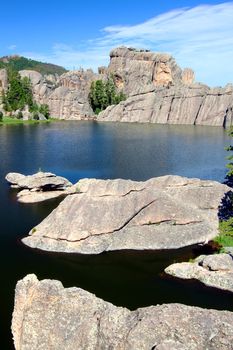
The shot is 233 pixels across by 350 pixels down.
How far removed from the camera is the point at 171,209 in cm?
4188

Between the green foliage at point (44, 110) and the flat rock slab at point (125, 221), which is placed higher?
the green foliage at point (44, 110)

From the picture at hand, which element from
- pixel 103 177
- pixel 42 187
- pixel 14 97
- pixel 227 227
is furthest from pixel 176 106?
pixel 227 227

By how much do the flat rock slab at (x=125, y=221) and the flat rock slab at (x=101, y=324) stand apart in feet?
54.2

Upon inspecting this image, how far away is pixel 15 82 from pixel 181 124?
8201 cm

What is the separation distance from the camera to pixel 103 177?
69.8 metres

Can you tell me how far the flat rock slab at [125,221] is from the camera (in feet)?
129

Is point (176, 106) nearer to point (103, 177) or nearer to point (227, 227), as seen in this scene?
point (103, 177)

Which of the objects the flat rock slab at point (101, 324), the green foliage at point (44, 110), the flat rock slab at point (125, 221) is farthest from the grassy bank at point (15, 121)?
the flat rock slab at point (101, 324)

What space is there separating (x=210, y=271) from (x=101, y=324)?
1545 cm

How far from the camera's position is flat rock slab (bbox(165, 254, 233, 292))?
3133 centimetres

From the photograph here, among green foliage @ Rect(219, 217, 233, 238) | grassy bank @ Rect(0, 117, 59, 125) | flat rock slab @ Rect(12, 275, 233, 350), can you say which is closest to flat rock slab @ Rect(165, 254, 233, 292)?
green foliage @ Rect(219, 217, 233, 238)

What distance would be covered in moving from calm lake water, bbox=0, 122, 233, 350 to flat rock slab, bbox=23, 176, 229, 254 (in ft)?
5.05

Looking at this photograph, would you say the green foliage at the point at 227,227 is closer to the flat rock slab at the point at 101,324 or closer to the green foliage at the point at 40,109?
the flat rock slab at the point at 101,324

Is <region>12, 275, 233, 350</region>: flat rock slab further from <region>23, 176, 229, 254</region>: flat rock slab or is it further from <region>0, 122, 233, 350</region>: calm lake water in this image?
<region>23, 176, 229, 254</region>: flat rock slab
